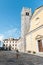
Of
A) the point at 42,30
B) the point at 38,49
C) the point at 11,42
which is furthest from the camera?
the point at 11,42

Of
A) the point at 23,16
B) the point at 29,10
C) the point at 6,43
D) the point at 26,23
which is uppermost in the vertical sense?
the point at 29,10

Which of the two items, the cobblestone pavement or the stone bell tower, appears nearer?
the cobblestone pavement

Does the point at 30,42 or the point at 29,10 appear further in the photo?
the point at 29,10

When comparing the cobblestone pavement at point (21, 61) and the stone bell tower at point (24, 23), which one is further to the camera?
the stone bell tower at point (24, 23)

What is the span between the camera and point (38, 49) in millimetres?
25406

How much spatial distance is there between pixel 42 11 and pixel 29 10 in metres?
15.4

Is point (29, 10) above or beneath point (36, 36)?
above

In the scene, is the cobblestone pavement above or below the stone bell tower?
below

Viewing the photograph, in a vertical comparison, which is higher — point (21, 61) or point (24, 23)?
point (24, 23)

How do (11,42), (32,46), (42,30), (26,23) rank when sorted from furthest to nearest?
(11,42)
(26,23)
(32,46)
(42,30)

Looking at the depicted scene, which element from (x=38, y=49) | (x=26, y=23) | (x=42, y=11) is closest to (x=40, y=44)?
(x=38, y=49)

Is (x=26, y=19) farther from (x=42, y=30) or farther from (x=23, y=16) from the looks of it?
(x=42, y=30)

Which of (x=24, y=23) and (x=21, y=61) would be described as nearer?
(x=21, y=61)

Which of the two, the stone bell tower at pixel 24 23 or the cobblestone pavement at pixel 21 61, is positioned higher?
the stone bell tower at pixel 24 23
